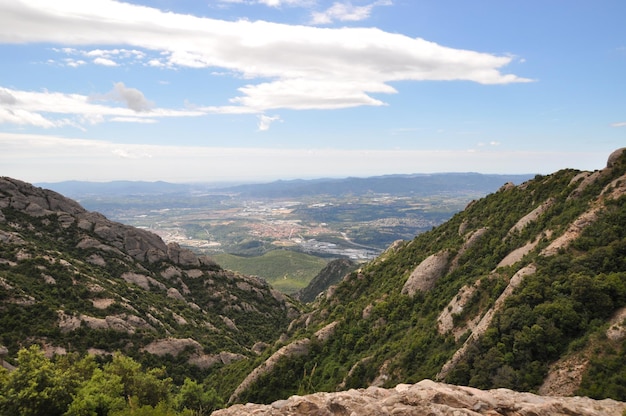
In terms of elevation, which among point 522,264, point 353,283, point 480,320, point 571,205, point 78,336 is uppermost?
point 571,205

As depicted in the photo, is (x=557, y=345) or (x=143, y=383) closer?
(x=557, y=345)

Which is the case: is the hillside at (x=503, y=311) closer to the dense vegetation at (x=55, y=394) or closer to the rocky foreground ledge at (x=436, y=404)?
the rocky foreground ledge at (x=436, y=404)

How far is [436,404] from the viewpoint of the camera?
68.9 ft

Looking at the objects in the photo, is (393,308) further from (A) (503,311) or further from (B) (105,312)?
(B) (105,312)

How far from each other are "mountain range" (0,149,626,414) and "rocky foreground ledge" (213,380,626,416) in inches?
10.1

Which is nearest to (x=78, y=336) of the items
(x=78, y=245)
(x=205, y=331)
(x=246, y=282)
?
(x=205, y=331)

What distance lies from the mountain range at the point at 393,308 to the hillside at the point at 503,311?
0.17 metres

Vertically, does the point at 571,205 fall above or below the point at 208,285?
above

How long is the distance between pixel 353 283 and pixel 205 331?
4243 centimetres

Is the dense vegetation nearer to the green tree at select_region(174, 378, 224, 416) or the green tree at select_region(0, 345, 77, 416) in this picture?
the green tree at select_region(0, 345, 77, 416)

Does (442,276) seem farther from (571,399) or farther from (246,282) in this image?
(246,282)

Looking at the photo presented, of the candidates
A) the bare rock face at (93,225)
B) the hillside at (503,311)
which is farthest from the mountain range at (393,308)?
the bare rock face at (93,225)

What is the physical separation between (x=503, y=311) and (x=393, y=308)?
950 inches

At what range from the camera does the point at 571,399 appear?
23375 mm
